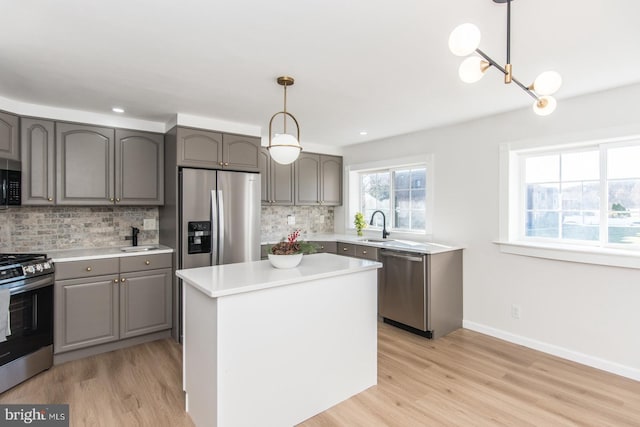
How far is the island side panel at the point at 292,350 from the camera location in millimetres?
1827

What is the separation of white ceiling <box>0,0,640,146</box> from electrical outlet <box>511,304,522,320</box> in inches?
73.9

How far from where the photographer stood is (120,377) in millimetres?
2607

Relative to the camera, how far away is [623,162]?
8.90ft

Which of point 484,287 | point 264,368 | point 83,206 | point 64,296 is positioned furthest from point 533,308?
point 83,206

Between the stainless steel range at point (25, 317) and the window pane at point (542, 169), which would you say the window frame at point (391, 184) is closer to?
the window pane at point (542, 169)

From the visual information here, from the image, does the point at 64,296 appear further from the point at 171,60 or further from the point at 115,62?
the point at 171,60

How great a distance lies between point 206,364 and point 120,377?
1222mm

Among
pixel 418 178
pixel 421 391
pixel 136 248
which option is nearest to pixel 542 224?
pixel 418 178

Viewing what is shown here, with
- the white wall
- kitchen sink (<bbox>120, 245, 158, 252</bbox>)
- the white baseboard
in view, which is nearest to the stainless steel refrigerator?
kitchen sink (<bbox>120, 245, 158, 252</bbox>)

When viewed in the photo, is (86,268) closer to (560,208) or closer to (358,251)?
(358,251)

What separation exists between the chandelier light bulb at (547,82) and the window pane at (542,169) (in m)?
2.06

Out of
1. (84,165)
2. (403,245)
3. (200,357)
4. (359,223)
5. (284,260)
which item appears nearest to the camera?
(200,357)

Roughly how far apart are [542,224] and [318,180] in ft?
9.13

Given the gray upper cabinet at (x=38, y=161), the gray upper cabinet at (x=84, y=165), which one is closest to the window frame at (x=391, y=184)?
the gray upper cabinet at (x=84, y=165)
